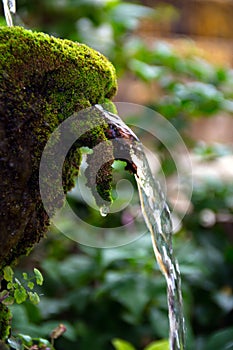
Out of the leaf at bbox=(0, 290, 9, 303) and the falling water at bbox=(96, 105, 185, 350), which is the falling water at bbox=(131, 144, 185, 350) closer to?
the falling water at bbox=(96, 105, 185, 350)

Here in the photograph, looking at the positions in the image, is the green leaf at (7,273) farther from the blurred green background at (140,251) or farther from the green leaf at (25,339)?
the blurred green background at (140,251)

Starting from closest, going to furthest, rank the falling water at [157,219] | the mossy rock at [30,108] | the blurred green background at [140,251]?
the mossy rock at [30,108] < the falling water at [157,219] < the blurred green background at [140,251]

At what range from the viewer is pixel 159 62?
111 inches

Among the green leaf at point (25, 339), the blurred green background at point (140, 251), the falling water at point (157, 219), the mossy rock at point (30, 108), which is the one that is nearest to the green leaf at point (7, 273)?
the mossy rock at point (30, 108)

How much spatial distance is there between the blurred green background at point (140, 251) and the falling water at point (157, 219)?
1.95ft

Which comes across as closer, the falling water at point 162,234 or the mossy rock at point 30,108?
the mossy rock at point 30,108

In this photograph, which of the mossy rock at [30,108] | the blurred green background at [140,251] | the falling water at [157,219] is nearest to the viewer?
the mossy rock at [30,108]

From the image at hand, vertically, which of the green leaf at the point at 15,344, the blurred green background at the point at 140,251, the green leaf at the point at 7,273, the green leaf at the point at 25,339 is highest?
the green leaf at the point at 7,273

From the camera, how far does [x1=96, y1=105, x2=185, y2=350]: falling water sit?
97cm

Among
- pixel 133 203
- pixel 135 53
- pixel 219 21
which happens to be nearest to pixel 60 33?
pixel 135 53

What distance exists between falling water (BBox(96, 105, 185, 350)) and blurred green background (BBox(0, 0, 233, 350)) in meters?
0.59

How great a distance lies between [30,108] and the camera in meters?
0.89

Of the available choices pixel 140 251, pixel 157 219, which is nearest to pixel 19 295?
pixel 157 219

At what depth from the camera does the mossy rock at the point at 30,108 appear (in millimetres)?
869
